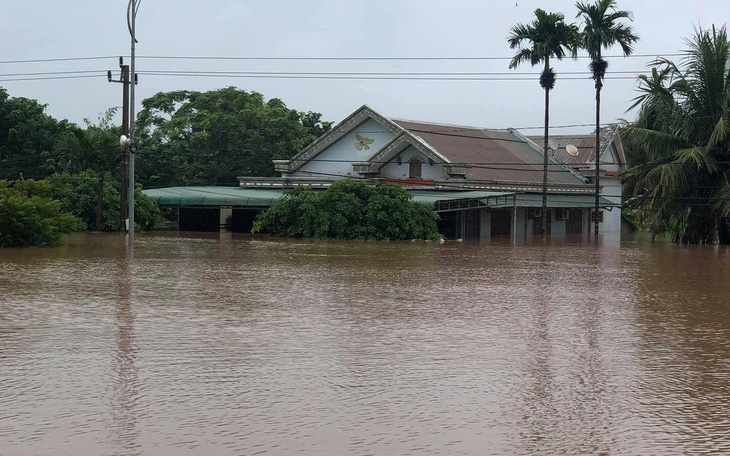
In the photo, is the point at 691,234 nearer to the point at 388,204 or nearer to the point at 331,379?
the point at 388,204

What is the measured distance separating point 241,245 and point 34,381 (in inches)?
1037

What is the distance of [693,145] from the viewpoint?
142 feet

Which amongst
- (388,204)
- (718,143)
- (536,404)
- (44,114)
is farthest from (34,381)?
(44,114)

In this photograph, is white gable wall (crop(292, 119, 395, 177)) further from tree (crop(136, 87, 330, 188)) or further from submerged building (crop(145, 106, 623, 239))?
tree (crop(136, 87, 330, 188))

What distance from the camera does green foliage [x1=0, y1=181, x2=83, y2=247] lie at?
30234mm

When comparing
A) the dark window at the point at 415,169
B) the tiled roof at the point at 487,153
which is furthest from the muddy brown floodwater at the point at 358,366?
the tiled roof at the point at 487,153

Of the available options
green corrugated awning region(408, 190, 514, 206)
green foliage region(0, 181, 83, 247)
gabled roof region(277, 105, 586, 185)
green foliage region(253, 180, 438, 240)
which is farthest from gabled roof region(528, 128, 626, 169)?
green foliage region(0, 181, 83, 247)

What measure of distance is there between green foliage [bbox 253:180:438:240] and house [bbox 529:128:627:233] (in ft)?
59.2

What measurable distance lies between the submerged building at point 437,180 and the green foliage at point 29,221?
1533cm

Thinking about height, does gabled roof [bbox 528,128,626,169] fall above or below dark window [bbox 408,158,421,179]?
above

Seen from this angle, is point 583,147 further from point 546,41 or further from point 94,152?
point 94,152

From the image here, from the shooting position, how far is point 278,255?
97.0 feet

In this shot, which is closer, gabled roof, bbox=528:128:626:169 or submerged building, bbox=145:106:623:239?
submerged building, bbox=145:106:623:239

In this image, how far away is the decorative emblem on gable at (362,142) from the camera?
5369 centimetres
